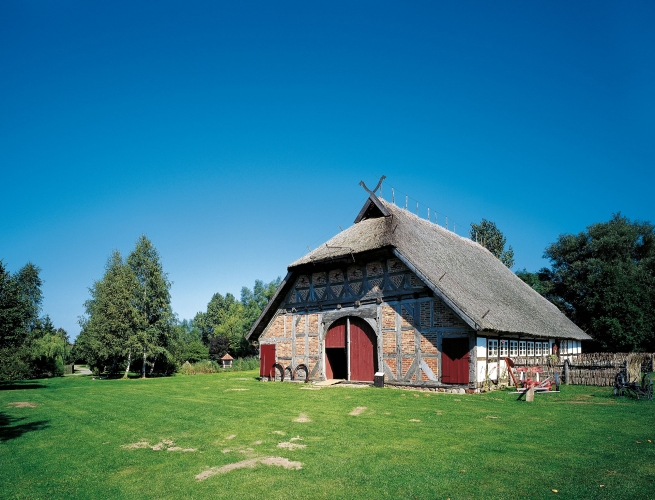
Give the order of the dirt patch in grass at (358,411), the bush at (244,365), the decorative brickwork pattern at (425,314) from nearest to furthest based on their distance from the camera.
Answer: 1. the dirt patch in grass at (358,411)
2. the decorative brickwork pattern at (425,314)
3. the bush at (244,365)

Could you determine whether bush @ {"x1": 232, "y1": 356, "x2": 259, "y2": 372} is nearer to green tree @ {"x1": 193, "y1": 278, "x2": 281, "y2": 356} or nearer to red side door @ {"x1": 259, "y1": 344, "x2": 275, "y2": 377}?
red side door @ {"x1": 259, "y1": 344, "x2": 275, "y2": 377}

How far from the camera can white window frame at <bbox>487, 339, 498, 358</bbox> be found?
19.6 metres

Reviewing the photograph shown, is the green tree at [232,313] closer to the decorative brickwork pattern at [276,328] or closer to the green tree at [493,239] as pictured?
the green tree at [493,239]

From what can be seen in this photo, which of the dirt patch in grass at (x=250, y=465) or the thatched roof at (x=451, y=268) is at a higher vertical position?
the thatched roof at (x=451, y=268)

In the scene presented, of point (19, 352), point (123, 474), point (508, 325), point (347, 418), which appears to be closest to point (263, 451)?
point (123, 474)

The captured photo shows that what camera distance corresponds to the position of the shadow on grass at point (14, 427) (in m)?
11.0

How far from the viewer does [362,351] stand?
22438mm

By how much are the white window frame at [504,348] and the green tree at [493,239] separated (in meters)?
34.0

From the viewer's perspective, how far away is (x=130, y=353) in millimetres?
35562

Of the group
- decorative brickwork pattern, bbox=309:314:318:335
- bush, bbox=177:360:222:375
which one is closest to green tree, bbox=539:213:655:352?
decorative brickwork pattern, bbox=309:314:318:335

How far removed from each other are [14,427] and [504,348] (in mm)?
19188

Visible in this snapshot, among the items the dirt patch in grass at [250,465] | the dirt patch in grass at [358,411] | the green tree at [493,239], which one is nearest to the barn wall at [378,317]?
the dirt patch in grass at [358,411]

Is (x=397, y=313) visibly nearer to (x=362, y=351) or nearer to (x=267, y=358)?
(x=362, y=351)

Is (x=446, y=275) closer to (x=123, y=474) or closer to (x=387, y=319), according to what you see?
(x=387, y=319)
